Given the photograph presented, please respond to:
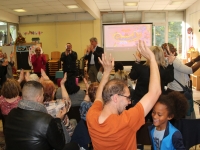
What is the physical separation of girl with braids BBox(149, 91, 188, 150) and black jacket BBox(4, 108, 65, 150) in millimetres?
781

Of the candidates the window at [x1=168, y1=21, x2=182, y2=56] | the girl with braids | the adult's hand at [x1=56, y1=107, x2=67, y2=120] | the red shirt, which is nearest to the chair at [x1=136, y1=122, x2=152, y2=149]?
the girl with braids

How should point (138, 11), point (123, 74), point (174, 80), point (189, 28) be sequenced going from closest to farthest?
point (174, 80) → point (123, 74) → point (189, 28) → point (138, 11)

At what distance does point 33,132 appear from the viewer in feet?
5.17

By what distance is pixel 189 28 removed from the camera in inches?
357

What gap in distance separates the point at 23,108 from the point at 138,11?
30.6ft

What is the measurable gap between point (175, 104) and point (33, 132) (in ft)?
4.10

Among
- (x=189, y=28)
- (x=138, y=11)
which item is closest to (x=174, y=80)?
(x=189, y=28)

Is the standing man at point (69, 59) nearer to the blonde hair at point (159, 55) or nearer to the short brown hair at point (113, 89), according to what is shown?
the blonde hair at point (159, 55)

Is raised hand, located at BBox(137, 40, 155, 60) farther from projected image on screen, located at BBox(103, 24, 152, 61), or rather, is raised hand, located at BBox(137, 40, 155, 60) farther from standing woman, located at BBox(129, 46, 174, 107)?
projected image on screen, located at BBox(103, 24, 152, 61)

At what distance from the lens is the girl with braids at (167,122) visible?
68.7 inches

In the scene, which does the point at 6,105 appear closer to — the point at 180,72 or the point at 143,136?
the point at 143,136

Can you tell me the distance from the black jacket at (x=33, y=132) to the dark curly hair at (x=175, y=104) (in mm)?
932

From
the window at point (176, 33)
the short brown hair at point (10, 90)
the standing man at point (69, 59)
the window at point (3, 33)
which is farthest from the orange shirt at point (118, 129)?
the window at point (176, 33)

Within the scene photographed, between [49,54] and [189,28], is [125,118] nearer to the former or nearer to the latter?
Result: [189,28]
